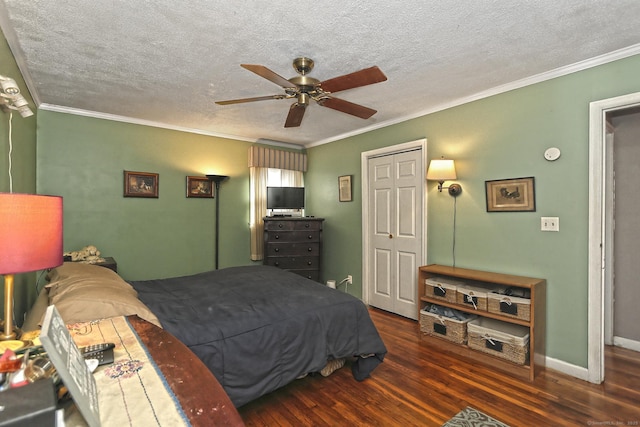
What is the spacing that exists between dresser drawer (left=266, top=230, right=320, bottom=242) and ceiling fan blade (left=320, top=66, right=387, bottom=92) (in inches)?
102

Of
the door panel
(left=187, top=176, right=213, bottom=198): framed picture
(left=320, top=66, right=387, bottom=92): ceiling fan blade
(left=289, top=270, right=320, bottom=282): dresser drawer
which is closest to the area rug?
the door panel

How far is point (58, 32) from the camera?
6.53 ft

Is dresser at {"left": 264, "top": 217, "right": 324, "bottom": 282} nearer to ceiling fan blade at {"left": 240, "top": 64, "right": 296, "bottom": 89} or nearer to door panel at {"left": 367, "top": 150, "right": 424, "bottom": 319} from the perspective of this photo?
door panel at {"left": 367, "top": 150, "right": 424, "bottom": 319}

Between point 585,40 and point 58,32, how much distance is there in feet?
11.4

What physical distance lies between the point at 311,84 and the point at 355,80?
33 centimetres

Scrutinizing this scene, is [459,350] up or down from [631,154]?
down

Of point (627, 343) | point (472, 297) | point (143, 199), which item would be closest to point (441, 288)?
point (472, 297)

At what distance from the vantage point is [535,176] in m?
2.69

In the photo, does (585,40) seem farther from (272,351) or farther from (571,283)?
(272,351)

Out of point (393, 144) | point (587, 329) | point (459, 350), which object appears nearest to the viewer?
point (587, 329)

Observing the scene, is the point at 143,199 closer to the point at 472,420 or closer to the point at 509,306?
the point at 472,420

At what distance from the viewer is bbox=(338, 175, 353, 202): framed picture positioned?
4535mm

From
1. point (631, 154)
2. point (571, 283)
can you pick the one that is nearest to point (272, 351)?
point (571, 283)

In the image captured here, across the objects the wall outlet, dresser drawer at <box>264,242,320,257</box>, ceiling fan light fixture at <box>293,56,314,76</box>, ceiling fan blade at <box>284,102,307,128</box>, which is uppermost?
ceiling fan light fixture at <box>293,56,314,76</box>
